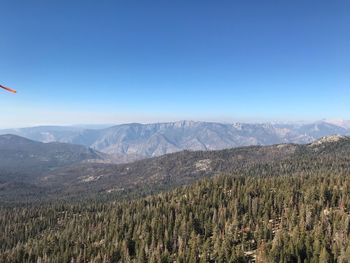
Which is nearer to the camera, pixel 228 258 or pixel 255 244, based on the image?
pixel 228 258

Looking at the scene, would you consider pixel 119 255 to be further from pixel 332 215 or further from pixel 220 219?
pixel 332 215

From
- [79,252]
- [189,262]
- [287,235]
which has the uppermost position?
[287,235]

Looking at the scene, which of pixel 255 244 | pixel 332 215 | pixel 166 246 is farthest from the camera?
pixel 166 246

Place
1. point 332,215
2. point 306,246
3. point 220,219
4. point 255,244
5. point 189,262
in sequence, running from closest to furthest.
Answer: point 306,246 < point 189,262 < point 255,244 < point 332,215 < point 220,219

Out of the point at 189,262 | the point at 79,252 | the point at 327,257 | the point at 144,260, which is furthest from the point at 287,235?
the point at 79,252

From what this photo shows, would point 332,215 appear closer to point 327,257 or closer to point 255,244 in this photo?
point 255,244

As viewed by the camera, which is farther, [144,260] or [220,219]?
[220,219]

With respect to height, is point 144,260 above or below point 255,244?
below

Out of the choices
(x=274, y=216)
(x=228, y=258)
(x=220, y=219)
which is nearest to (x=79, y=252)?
(x=220, y=219)

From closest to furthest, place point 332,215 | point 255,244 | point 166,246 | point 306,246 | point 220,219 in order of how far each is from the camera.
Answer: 1. point 306,246
2. point 255,244
3. point 332,215
4. point 166,246
5. point 220,219
